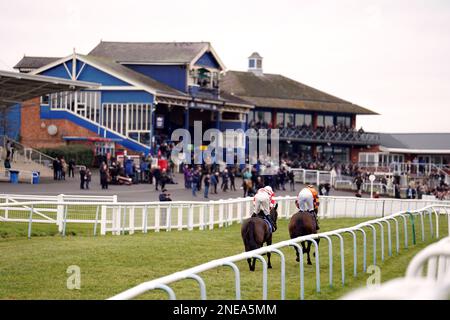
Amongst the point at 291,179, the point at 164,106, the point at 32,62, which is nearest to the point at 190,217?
the point at 291,179

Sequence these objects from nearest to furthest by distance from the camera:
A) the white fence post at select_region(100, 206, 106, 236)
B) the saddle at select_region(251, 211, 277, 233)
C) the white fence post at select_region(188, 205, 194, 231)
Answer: the saddle at select_region(251, 211, 277, 233)
the white fence post at select_region(100, 206, 106, 236)
the white fence post at select_region(188, 205, 194, 231)

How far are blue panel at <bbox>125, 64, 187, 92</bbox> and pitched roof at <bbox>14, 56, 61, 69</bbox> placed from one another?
26.3ft

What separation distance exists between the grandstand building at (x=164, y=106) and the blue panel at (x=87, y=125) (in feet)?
0.17

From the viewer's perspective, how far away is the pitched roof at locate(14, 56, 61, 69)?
2361 inches

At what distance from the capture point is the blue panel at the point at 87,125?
48.3 meters

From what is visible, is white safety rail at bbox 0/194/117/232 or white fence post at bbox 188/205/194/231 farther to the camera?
white fence post at bbox 188/205/194/231

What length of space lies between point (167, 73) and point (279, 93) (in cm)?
1419

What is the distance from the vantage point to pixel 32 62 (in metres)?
61.2

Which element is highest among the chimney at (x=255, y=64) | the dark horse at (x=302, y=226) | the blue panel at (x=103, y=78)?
the chimney at (x=255, y=64)

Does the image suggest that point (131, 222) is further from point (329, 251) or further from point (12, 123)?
point (12, 123)

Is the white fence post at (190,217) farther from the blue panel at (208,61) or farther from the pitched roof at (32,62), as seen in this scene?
the pitched roof at (32,62)

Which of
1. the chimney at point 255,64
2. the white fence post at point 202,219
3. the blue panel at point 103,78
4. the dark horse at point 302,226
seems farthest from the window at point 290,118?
the dark horse at point 302,226

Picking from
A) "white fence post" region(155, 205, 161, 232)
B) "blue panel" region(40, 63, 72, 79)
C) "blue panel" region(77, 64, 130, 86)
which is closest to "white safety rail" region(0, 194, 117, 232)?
"white fence post" region(155, 205, 161, 232)

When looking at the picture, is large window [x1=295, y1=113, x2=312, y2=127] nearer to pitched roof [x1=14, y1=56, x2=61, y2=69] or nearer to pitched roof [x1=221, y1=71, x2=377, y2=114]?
pitched roof [x1=221, y1=71, x2=377, y2=114]
